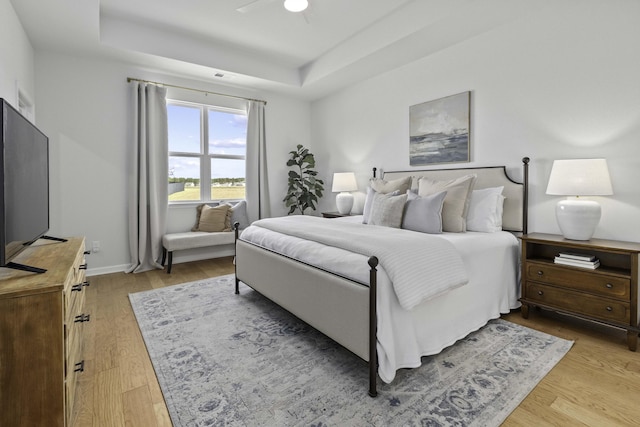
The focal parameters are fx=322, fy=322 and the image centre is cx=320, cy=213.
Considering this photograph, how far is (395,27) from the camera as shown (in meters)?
3.29

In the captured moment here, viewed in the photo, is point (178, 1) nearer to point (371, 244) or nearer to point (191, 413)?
point (371, 244)

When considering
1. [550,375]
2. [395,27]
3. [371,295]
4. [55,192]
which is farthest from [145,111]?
[550,375]

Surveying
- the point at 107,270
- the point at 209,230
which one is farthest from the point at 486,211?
the point at 107,270

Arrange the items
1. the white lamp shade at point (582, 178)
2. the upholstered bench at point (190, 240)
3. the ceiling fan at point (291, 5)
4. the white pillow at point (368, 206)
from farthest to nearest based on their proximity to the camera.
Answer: the upholstered bench at point (190, 240) < the white pillow at point (368, 206) < the ceiling fan at point (291, 5) < the white lamp shade at point (582, 178)

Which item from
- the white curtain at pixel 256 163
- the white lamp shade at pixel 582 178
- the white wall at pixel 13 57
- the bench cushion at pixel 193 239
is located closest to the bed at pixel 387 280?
the white lamp shade at pixel 582 178

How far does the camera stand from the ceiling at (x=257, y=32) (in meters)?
2.88

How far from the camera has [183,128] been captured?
468cm

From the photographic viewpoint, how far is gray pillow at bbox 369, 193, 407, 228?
2.87m

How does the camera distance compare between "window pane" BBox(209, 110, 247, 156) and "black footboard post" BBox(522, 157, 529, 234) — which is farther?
"window pane" BBox(209, 110, 247, 156)

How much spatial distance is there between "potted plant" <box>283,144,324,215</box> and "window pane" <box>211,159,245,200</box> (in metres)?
0.76

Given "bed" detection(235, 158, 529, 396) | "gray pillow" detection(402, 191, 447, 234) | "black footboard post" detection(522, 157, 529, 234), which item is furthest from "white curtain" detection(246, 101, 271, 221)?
"black footboard post" detection(522, 157, 529, 234)

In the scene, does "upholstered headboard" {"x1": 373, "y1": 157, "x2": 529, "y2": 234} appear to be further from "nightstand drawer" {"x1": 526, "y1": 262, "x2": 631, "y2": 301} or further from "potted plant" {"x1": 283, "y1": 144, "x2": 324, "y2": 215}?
"potted plant" {"x1": 283, "y1": 144, "x2": 324, "y2": 215}

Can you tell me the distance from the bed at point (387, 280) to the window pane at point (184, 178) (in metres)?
2.08

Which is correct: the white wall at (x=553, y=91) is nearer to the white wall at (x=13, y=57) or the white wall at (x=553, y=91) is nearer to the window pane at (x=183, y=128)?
the window pane at (x=183, y=128)
